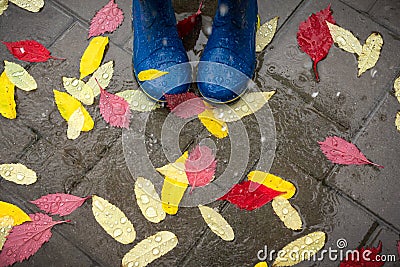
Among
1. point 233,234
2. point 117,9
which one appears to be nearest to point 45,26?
point 117,9

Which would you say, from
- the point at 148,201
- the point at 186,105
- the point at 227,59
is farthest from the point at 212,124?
the point at 148,201

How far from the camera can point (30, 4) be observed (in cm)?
189

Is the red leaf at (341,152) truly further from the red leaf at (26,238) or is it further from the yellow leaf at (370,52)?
the red leaf at (26,238)

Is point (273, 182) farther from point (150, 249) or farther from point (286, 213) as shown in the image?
point (150, 249)

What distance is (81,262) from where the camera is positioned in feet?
4.75

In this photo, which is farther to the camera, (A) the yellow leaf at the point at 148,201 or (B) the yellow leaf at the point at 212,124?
(B) the yellow leaf at the point at 212,124

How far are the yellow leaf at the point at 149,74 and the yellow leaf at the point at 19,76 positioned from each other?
0.40 metres

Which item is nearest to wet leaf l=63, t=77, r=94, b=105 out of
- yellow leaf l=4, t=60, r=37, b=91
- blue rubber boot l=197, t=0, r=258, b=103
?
yellow leaf l=4, t=60, r=37, b=91

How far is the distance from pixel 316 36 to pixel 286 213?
0.72 m

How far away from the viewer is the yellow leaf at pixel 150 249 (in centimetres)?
144

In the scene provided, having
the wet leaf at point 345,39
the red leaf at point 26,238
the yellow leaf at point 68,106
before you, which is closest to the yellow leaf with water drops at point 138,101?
the yellow leaf at point 68,106

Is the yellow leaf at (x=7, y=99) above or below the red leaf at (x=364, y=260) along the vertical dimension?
below

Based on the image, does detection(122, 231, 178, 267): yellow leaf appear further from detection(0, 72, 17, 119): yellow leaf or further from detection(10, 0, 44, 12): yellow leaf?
detection(10, 0, 44, 12): yellow leaf

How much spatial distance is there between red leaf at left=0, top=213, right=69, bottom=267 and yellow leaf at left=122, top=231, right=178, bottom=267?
0.26m
